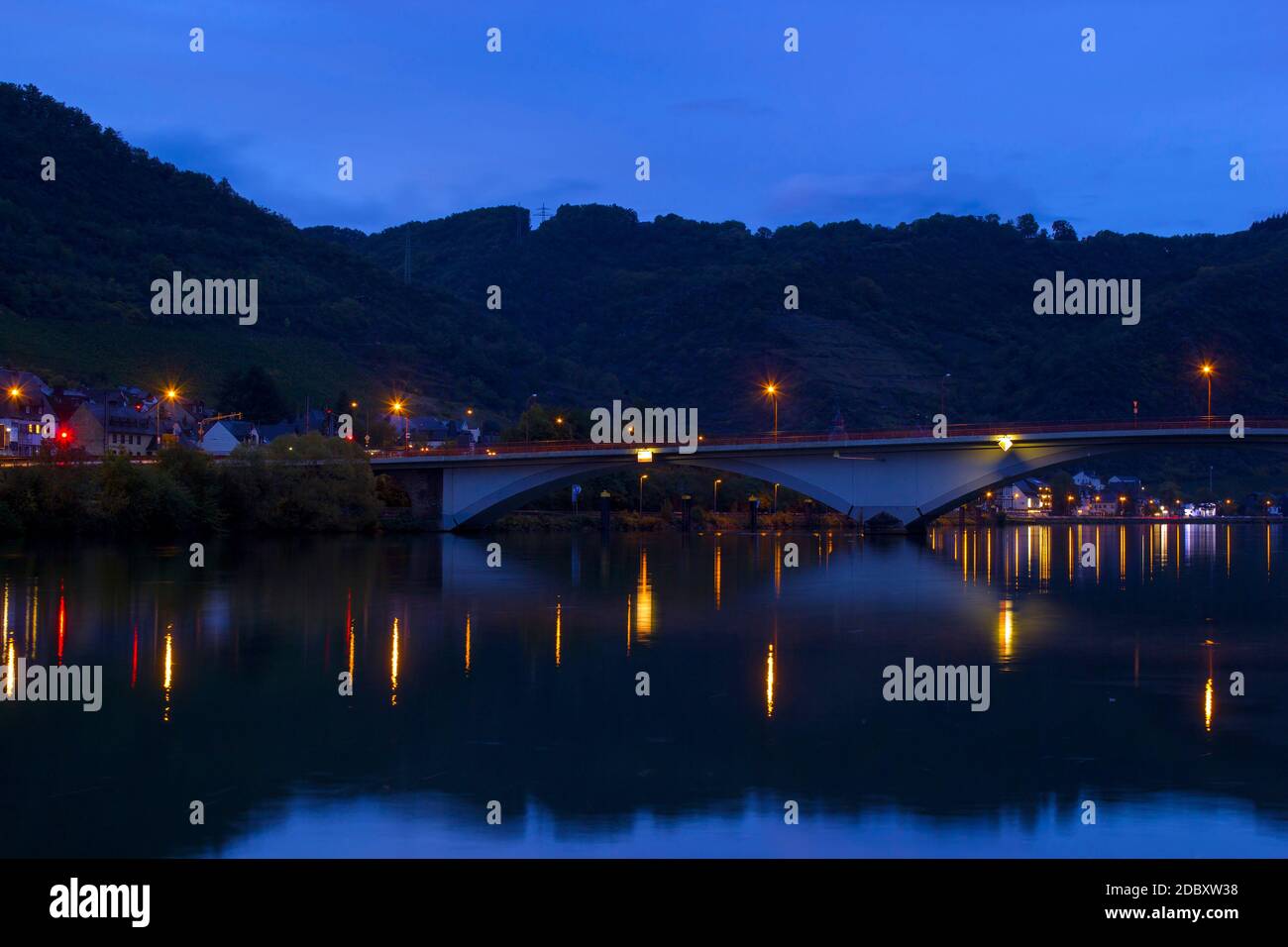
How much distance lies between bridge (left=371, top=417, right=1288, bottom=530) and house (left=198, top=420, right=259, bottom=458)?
28.2 meters

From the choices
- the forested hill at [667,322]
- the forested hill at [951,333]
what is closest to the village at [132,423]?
the forested hill at [667,322]

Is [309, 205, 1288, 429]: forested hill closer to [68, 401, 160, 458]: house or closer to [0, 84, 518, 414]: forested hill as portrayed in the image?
[0, 84, 518, 414]: forested hill

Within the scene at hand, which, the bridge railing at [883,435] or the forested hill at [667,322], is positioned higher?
the forested hill at [667,322]

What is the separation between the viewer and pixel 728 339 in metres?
165

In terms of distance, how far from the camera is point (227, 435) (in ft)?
338

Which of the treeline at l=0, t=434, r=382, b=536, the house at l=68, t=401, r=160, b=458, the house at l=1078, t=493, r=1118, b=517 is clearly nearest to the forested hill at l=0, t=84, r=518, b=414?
the house at l=68, t=401, r=160, b=458

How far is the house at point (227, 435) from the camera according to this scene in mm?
101812

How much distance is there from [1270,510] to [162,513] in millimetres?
115548

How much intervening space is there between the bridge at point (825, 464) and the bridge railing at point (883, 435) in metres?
0.08

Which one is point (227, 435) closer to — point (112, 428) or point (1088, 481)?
point (112, 428)

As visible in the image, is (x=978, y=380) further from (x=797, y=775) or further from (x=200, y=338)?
(x=797, y=775)

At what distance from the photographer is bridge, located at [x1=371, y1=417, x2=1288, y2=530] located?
232 feet

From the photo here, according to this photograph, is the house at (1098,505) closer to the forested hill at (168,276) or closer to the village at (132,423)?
the forested hill at (168,276)

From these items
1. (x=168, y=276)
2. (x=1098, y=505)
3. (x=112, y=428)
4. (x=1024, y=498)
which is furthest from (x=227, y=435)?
(x=1098, y=505)
